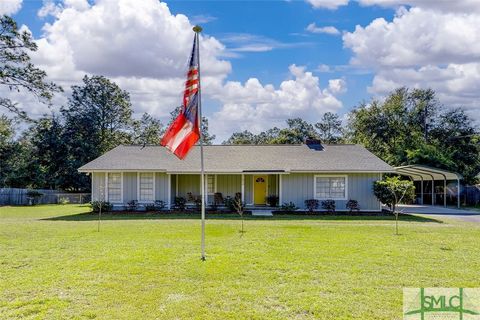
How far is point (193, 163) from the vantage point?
77.4ft

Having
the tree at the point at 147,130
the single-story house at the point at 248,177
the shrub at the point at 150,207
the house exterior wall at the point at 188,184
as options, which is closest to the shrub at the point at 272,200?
the single-story house at the point at 248,177

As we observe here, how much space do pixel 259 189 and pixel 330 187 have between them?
4.21m

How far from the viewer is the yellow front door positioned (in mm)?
24141

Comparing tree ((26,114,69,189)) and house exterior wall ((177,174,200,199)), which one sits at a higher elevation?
tree ((26,114,69,189))

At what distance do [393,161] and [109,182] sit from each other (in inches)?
1006

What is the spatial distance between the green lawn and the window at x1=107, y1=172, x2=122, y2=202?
28.0 ft

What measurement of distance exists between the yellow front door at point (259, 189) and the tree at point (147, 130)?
89.3 feet

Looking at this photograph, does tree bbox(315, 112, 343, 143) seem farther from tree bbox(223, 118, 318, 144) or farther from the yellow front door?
the yellow front door

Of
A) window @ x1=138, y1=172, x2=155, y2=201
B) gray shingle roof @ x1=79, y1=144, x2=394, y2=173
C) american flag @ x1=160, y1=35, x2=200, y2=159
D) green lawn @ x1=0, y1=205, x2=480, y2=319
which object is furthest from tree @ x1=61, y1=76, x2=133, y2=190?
american flag @ x1=160, y1=35, x2=200, y2=159

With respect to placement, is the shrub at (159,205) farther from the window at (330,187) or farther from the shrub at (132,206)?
the window at (330,187)

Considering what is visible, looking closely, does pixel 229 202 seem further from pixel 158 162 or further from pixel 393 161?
pixel 393 161

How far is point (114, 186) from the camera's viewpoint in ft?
74.4

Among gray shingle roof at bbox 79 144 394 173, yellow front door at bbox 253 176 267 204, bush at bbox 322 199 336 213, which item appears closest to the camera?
bush at bbox 322 199 336 213

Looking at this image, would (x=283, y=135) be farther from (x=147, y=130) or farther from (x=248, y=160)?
(x=248, y=160)
